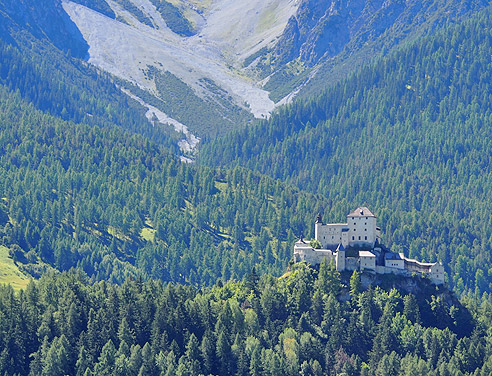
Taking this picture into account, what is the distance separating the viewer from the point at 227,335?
7470 inches

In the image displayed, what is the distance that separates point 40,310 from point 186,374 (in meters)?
28.2

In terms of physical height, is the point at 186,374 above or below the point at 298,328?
below

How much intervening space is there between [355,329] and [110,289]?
41199 mm

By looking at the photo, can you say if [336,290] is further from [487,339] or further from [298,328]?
[487,339]

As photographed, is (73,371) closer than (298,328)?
Yes

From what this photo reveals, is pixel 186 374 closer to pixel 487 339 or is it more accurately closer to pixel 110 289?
pixel 110 289

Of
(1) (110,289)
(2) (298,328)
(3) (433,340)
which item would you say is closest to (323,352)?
(2) (298,328)

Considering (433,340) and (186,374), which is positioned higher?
(433,340)

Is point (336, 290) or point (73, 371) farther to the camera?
point (336, 290)

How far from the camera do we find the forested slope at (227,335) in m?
181

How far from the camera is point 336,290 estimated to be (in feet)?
650

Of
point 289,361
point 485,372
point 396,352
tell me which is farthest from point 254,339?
point 485,372

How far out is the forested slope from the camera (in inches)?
7116

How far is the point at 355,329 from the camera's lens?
195875 millimetres
